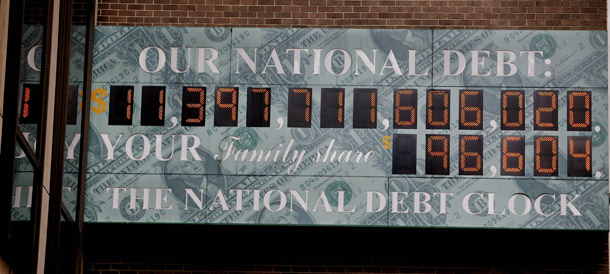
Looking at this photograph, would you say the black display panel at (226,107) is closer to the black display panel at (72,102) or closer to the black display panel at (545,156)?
the black display panel at (72,102)

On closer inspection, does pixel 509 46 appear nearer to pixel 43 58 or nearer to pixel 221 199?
pixel 221 199

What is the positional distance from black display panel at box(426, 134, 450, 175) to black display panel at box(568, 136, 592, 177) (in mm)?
1641

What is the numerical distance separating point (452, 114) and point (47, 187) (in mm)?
5637

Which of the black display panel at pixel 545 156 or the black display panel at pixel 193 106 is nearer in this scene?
the black display panel at pixel 545 156

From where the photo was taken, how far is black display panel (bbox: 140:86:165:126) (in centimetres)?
1538

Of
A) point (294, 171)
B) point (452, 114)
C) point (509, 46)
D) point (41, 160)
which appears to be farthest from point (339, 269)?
point (41, 160)

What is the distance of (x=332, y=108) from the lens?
15328mm

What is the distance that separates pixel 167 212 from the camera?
1514 cm

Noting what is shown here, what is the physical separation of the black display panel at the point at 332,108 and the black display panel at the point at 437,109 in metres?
1.17

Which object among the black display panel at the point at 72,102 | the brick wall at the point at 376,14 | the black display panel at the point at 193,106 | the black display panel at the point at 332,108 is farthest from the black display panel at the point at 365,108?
the black display panel at the point at 72,102

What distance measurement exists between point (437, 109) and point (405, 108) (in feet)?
1.42

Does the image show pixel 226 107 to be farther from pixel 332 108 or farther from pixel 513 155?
pixel 513 155

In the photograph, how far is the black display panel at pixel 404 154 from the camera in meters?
15.2

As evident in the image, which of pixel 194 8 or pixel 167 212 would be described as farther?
pixel 194 8
